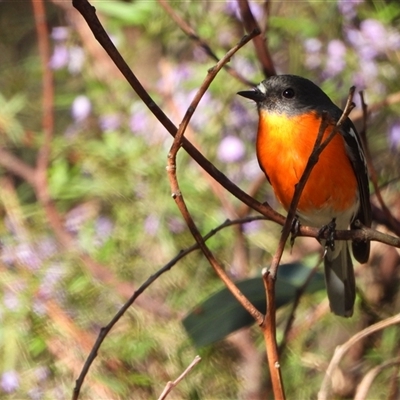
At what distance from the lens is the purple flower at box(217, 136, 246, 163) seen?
3.22 meters

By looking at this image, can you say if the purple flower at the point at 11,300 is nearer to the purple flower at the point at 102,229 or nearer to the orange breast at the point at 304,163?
the purple flower at the point at 102,229

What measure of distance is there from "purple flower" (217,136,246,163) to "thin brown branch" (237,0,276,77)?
63 cm

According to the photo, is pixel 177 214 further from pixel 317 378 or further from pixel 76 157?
pixel 317 378

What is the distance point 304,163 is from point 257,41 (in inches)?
16.6

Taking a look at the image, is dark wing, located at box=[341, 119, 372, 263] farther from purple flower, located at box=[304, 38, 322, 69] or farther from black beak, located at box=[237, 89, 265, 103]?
purple flower, located at box=[304, 38, 322, 69]

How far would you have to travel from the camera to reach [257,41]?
2482 mm

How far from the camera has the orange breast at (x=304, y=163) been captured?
2.50m

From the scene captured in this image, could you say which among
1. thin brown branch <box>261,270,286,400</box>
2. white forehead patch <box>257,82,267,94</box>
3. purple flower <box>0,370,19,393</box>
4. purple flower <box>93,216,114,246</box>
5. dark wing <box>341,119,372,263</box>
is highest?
purple flower <box>93,216,114,246</box>

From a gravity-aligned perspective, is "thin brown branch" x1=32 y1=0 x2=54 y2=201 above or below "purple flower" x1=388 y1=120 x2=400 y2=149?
above

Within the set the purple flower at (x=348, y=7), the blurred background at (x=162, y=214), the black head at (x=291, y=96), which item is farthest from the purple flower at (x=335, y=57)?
the black head at (x=291, y=96)

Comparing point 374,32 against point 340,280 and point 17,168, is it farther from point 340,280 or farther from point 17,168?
point 17,168

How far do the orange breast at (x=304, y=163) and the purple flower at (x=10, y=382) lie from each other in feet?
3.50

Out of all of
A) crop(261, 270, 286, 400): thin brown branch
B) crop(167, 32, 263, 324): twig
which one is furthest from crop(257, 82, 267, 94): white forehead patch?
crop(261, 270, 286, 400): thin brown branch

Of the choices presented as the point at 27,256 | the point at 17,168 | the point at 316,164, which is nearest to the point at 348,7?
the point at 316,164
